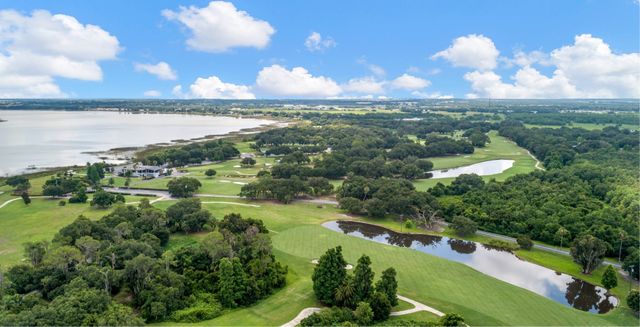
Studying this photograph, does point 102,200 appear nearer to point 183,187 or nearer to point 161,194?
point 161,194

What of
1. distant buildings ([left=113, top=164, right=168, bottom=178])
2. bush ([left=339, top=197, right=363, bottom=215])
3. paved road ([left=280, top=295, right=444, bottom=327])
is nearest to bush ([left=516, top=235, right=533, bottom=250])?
paved road ([left=280, top=295, right=444, bottom=327])

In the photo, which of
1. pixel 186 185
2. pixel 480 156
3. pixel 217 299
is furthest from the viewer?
pixel 480 156

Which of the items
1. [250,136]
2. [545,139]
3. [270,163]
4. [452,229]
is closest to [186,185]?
[270,163]

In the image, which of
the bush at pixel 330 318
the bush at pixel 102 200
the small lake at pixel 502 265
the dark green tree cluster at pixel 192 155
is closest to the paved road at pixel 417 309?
the bush at pixel 330 318

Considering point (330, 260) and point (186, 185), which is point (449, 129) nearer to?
point (186, 185)

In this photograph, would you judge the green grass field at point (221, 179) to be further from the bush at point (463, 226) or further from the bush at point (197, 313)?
the bush at point (197, 313)

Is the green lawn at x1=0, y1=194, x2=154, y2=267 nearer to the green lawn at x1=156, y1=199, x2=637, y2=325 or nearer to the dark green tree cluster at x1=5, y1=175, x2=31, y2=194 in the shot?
the dark green tree cluster at x1=5, y1=175, x2=31, y2=194
